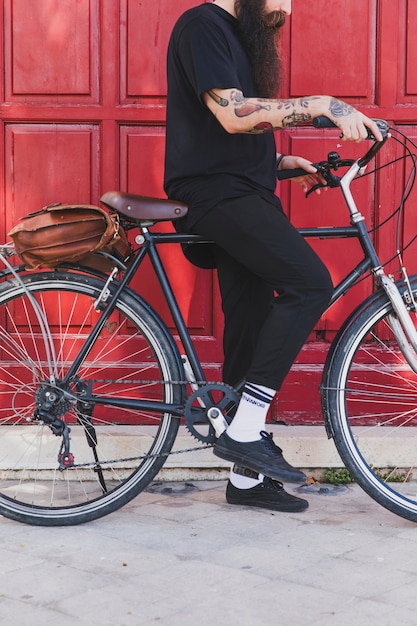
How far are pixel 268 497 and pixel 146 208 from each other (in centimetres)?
120

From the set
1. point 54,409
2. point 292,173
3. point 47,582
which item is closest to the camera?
point 47,582

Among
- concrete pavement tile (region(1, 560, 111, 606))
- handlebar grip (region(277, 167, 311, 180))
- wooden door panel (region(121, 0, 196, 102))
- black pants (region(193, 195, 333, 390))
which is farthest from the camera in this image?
wooden door panel (region(121, 0, 196, 102))

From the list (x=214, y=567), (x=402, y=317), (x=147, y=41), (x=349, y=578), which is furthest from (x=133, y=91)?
(x=349, y=578)

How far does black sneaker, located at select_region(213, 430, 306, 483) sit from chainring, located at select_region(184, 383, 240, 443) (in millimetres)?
66

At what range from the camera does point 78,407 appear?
11.4ft

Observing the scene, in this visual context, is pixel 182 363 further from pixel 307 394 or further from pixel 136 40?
pixel 136 40

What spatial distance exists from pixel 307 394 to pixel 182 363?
1.08 m

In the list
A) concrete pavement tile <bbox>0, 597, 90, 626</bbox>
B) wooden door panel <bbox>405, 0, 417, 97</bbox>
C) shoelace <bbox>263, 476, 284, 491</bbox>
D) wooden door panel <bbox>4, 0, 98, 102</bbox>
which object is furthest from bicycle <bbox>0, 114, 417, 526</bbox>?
wooden door panel <bbox>4, 0, 98, 102</bbox>

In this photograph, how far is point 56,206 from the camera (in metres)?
3.38

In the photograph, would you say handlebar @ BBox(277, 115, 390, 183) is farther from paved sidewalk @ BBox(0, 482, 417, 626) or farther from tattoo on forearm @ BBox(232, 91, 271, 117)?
paved sidewalk @ BBox(0, 482, 417, 626)

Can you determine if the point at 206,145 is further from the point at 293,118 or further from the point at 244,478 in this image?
the point at 244,478

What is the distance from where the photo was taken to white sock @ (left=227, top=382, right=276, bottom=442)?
3396mm

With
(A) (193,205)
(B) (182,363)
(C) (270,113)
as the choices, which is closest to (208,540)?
(B) (182,363)

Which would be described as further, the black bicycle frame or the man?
the black bicycle frame
